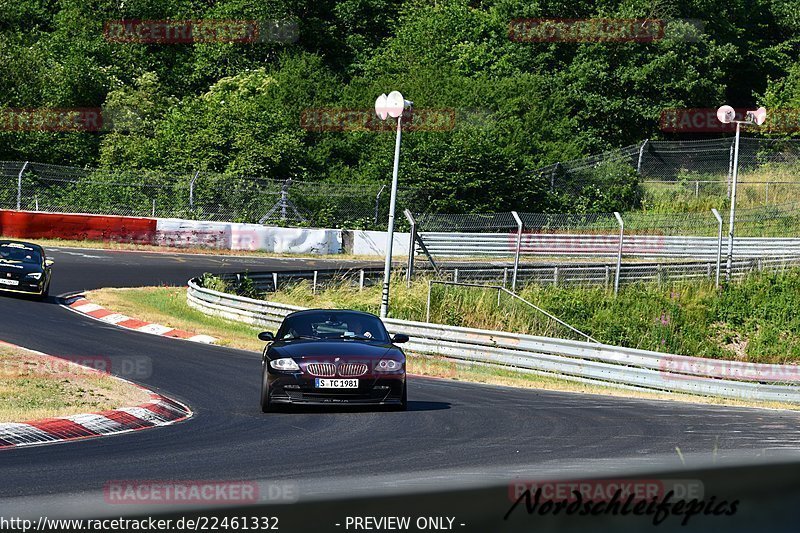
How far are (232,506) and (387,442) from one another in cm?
690

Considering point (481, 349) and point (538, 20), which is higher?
point (538, 20)

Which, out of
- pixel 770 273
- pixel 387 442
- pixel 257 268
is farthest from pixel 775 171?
pixel 387 442

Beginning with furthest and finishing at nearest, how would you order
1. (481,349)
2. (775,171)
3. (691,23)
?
(691,23), (775,171), (481,349)

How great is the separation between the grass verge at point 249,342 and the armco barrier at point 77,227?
386 inches

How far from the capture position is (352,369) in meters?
12.9

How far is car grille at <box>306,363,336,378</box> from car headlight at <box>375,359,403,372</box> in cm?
51

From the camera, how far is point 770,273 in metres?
33.3

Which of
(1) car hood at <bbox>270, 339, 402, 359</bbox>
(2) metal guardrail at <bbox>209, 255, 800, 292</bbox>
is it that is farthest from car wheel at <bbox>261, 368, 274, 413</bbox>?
(2) metal guardrail at <bbox>209, 255, 800, 292</bbox>

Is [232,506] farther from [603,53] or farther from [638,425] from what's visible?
[603,53]

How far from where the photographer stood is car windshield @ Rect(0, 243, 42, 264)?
87.5 ft

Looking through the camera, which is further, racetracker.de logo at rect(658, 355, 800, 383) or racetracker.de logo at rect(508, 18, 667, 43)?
racetracker.de logo at rect(508, 18, 667, 43)

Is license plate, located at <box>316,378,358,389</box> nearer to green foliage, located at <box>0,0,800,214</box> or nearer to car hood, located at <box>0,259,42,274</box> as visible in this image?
car hood, located at <box>0,259,42,274</box>

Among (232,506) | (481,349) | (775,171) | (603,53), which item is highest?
(603,53)

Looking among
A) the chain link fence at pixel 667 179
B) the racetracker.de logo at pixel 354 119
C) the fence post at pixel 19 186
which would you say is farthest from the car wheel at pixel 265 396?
the racetracker.de logo at pixel 354 119
